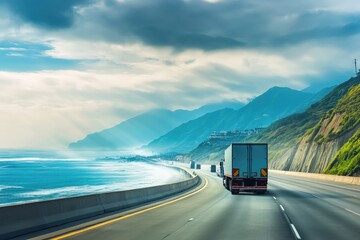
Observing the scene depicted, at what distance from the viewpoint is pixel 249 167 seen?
3581 centimetres

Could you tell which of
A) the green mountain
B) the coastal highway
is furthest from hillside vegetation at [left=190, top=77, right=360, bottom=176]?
the coastal highway

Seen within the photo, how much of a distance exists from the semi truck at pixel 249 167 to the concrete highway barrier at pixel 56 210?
1061 cm

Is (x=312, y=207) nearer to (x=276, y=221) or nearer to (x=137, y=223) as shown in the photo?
(x=276, y=221)

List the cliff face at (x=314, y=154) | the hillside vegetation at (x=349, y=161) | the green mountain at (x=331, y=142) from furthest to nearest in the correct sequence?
the cliff face at (x=314, y=154) → the green mountain at (x=331, y=142) → the hillside vegetation at (x=349, y=161)

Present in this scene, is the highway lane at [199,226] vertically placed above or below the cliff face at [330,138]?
below

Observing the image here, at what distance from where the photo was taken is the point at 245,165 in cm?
3588

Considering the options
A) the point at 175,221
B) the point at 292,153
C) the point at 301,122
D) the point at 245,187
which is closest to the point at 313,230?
the point at 175,221

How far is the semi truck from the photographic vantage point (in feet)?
117

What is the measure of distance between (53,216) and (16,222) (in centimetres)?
235

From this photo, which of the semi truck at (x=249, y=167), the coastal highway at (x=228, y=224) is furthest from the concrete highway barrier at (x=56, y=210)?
the semi truck at (x=249, y=167)

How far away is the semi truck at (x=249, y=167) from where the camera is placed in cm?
3575

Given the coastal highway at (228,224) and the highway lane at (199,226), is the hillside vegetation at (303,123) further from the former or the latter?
the highway lane at (199,226)

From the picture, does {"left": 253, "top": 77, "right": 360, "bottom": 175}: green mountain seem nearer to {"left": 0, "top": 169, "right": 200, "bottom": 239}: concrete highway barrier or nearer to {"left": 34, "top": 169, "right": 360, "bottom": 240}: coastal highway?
{"left": 34, "top": 169, "right": 360, "bottom": 240}: coastal highway

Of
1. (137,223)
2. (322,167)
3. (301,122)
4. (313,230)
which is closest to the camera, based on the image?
(313,230)
